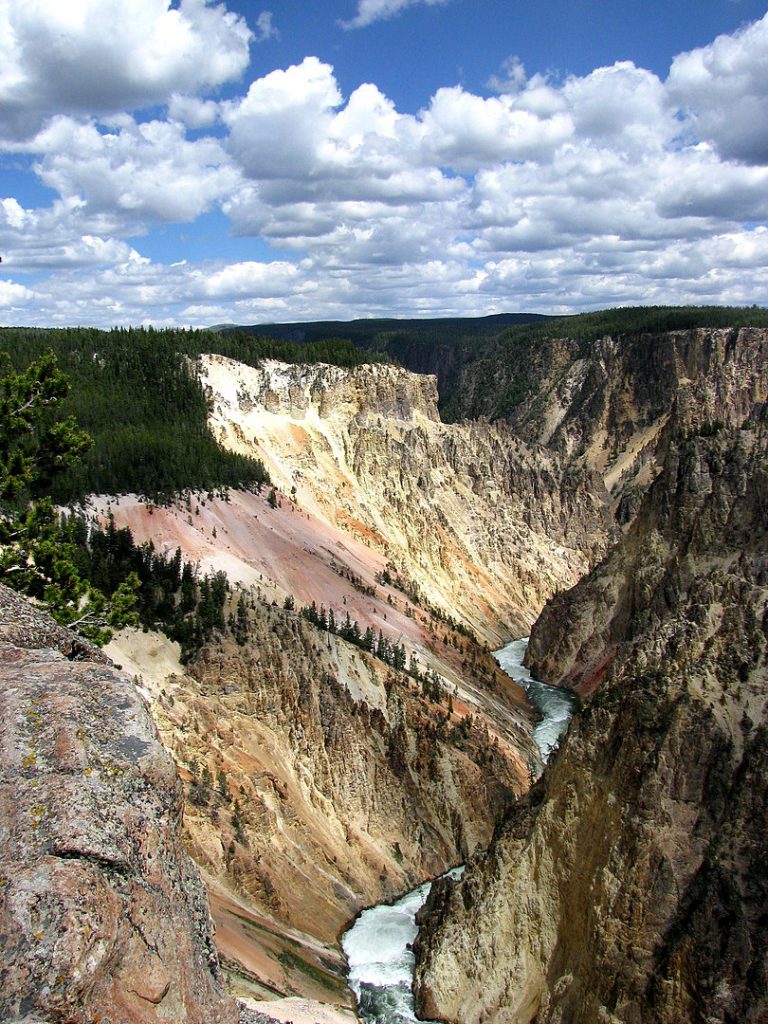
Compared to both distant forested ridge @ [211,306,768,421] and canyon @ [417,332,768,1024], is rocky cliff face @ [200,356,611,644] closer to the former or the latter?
canyon @ [417,332,768,1024]

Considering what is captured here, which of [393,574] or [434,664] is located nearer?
[434,664]

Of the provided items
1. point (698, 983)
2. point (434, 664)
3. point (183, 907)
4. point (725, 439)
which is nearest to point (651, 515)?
point (725, 439)

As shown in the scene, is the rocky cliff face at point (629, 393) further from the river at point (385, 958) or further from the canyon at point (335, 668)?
the river at point (385, 958)

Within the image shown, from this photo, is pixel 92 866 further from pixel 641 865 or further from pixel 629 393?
pixel 629 393

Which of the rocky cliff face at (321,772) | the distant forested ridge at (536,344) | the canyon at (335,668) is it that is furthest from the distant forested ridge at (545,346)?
the rocky cliff face at (321,772)

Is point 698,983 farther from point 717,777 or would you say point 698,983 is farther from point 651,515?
point 651,515

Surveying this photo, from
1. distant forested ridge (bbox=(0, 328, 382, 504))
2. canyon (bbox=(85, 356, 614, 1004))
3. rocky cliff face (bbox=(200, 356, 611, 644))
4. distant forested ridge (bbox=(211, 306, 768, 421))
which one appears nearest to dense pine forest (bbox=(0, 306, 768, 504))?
distant forested ridge (bbox=(0, 328, 382, 504))
